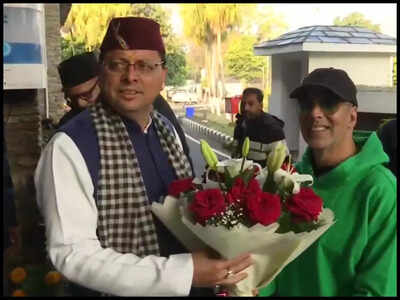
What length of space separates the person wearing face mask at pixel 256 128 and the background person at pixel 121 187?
3260mm

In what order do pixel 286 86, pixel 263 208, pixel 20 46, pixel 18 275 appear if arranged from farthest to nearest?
pixel 286 86
pixel 20 46
pixel 18 275
pixel 263 208

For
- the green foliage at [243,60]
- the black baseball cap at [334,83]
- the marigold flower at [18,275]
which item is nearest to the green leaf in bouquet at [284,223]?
the black baseball cap at [334,83]

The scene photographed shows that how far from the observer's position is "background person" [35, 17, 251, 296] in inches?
55.5

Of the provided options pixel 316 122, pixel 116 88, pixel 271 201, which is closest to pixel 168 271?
pixel 271 201

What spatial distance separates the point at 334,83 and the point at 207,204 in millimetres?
690

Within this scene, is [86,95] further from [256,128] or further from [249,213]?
[256,128]

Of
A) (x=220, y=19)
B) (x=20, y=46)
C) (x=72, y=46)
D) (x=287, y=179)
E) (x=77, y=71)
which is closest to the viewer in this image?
(x=287, y=179)

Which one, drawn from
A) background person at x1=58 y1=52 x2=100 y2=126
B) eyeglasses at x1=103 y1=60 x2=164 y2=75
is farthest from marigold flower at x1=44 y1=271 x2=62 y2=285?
eyeglasses at x1=103 y1=60 x2=164 y2=75

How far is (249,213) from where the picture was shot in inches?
55.0

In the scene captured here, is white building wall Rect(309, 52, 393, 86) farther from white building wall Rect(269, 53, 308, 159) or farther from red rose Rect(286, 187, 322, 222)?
red rose Rect(286, 187, 322, 222)

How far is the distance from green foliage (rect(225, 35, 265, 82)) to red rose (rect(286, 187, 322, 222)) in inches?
601

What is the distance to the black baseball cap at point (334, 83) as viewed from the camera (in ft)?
5.77

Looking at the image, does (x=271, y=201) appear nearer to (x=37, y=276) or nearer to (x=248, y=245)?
(x=248, y=245)

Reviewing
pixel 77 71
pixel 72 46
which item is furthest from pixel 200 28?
pixel 77 71
